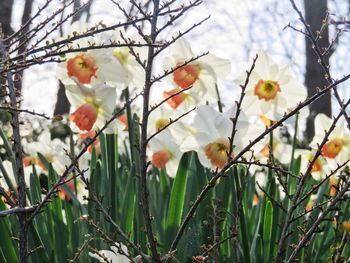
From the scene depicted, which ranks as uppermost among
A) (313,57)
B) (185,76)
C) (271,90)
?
(313,57)

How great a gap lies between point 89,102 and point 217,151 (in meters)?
0.46

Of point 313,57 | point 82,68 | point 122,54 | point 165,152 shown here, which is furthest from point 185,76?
point 313,57

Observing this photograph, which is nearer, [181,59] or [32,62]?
[32,62]

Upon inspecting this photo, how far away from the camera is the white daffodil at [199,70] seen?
2.16m

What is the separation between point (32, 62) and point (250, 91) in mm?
1128

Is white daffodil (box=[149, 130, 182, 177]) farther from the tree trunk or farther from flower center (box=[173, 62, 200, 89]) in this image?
the tree trunk

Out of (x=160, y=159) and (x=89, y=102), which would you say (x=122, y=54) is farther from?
(x=160, y=159)

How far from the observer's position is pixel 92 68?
6.63 ft

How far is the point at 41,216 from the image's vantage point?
2018 millimetres

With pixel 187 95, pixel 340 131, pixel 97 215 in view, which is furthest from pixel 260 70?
pixel 97 215

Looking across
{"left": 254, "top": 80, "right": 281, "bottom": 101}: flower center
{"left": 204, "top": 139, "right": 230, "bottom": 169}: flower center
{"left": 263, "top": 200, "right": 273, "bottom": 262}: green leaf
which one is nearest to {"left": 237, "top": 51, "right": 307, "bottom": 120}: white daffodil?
{"left": 254, "top": 80, "right": 281, "bottom": 101}: flower center

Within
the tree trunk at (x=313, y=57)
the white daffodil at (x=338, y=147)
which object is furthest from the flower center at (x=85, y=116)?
the tree trunk at (x=313, y=57)

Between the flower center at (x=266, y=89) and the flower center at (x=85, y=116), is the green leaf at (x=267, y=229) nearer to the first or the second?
the flower center at (x=266, y=89)

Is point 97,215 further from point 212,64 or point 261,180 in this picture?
point 261,180
